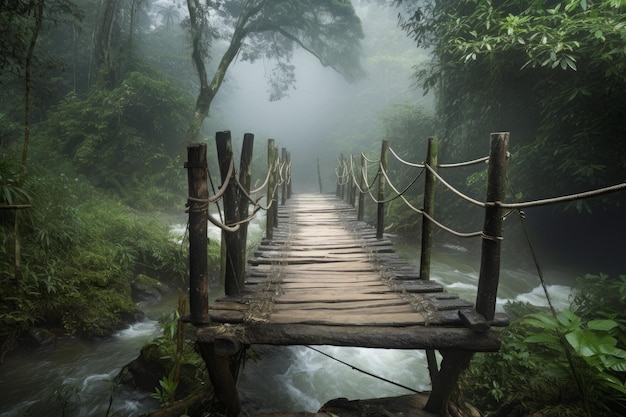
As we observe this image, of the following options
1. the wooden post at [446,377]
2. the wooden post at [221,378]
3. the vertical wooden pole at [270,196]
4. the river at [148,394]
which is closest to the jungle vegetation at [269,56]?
the river at [148,394]

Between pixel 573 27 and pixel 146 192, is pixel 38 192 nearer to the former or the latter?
pixel 146 192

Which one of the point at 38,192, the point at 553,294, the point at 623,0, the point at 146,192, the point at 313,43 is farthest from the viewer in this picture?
the point at 313,43

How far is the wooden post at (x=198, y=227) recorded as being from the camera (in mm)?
2168

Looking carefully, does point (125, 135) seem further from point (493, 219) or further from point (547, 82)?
point (493, 219)

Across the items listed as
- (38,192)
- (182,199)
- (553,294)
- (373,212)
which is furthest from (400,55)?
(38,192)

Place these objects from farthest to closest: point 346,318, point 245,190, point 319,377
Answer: point 319,377 < point 245,190 < point 346,318

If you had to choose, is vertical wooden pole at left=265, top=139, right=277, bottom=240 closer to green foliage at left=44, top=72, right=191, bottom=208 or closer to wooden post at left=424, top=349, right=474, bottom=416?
wooden post at left=424, top=349, right=474, bottom=416

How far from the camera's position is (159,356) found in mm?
3709

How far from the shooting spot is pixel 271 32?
1702 centimetres

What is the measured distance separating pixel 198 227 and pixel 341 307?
143 centimetres

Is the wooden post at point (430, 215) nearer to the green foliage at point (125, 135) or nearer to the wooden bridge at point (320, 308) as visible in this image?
the wooden bridge at point (320, 308)

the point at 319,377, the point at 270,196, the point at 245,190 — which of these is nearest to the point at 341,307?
the point at 245,190

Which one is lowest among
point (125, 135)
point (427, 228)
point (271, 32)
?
point (427, 228)

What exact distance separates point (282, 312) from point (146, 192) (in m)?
11.0
